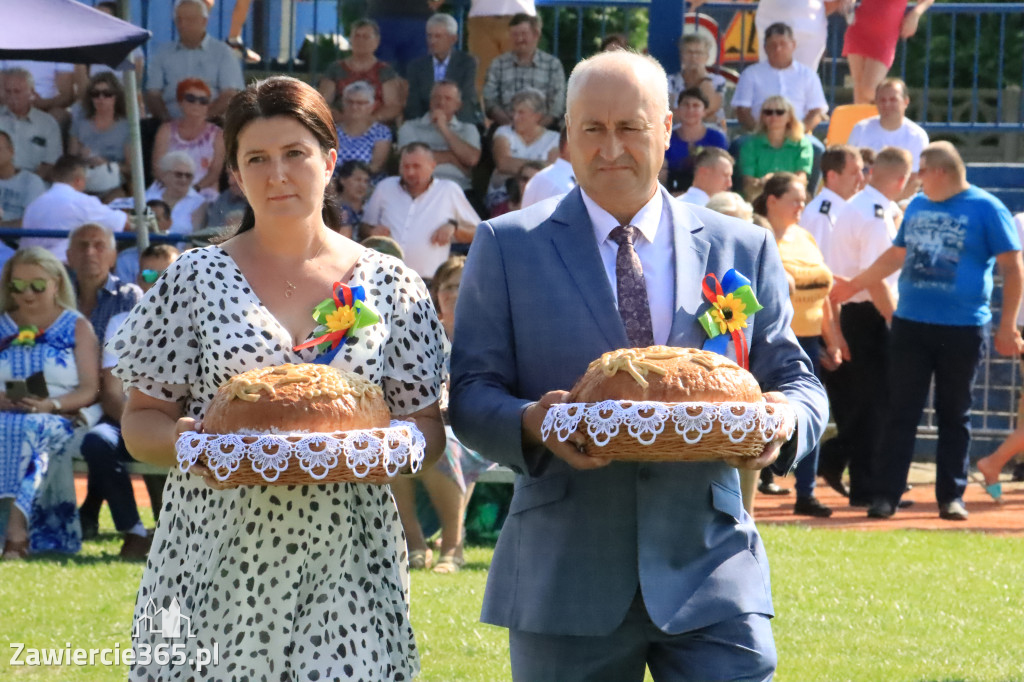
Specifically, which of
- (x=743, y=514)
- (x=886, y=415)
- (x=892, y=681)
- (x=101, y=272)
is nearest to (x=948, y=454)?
(x=886, y=415)

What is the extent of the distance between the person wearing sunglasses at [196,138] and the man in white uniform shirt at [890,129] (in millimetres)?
5838

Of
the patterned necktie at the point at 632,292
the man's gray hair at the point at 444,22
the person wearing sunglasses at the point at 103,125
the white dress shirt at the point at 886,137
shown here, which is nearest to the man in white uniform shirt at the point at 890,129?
the white dress shirt at the point at 886,137

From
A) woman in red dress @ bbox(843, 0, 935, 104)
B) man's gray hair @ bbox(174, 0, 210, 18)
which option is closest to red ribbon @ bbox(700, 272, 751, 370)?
man's gray hair @ bbox(174, 0, 210, 18)

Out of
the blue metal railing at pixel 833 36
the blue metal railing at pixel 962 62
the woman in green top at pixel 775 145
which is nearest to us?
→ the woman in green top at pixel 775 145

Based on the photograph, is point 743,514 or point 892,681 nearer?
point 743,514

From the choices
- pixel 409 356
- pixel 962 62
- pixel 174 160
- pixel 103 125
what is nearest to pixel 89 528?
pixel 174 160

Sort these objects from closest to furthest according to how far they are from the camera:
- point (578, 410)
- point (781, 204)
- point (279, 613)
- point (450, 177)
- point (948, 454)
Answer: point (578, 410), point (279, 613), point (781, 204), point (948, 454), point (450, 177)

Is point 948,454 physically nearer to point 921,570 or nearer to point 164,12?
point 921,570

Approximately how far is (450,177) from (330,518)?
30.7ft

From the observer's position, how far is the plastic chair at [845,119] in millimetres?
14523

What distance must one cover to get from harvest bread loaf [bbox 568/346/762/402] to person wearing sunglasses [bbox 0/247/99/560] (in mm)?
6412

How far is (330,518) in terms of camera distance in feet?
11.8

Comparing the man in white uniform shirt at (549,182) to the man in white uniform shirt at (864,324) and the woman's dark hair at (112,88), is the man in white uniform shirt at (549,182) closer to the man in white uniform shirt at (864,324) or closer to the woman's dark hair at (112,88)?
the man in white uniform shirt at (864,324)

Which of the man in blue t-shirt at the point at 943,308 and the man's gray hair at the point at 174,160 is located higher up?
the man's gray hair at the point at 174,160
